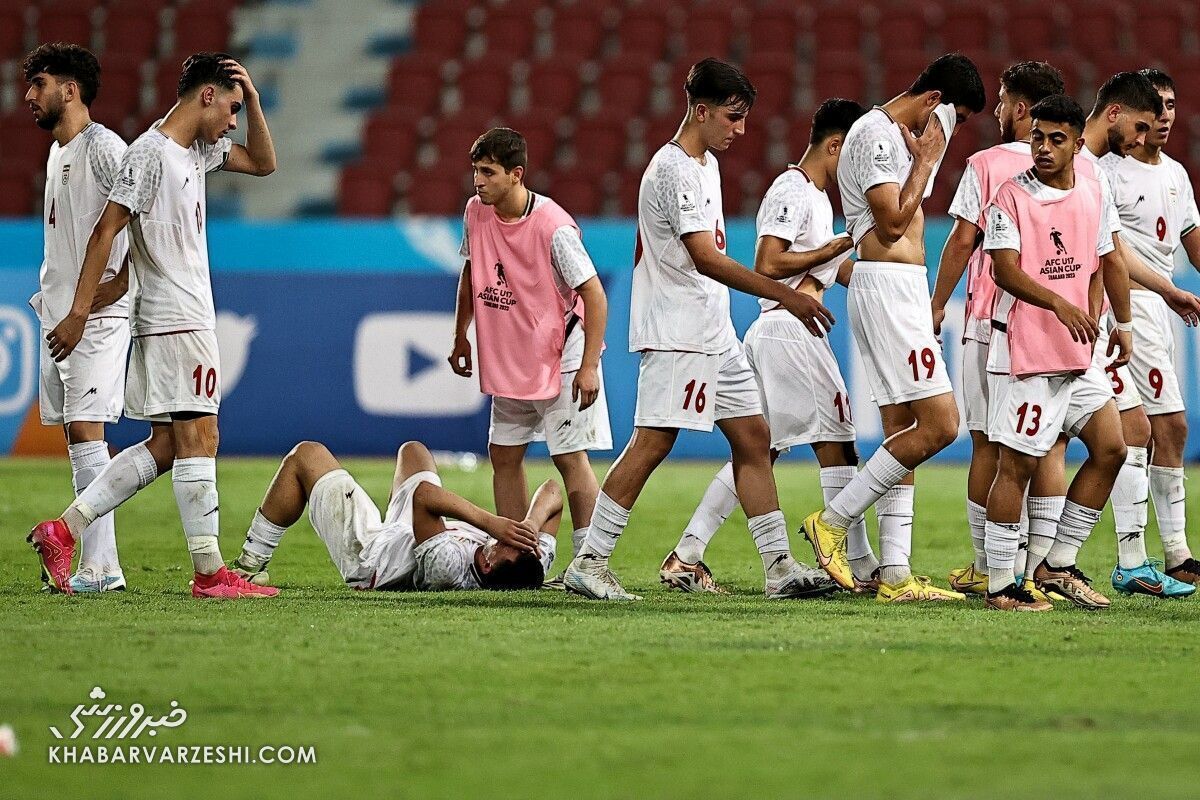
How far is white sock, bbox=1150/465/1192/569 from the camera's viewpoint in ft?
23.3

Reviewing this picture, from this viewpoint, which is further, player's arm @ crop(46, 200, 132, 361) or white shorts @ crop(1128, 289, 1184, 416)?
white shorts @ crop(1128, 289, 1184, 416)

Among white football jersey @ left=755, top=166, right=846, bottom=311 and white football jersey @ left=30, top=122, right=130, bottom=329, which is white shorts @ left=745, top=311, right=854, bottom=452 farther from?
white football jersey @ left=30, top=122, right=130, bottom=329

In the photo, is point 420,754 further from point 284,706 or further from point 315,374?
point 315,374

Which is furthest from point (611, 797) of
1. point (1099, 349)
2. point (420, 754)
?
point (1099, 349)

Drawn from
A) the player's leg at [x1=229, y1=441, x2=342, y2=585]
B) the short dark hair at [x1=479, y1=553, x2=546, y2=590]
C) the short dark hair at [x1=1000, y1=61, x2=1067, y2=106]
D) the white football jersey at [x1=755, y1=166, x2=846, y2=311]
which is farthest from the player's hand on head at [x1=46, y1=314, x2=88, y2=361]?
the short dark hair at [x1=1000, y1=61, x2=1067, y2=106]

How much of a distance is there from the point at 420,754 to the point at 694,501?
6.91 metres

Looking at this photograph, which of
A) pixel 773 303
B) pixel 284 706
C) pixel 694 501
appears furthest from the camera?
pixel 694 501

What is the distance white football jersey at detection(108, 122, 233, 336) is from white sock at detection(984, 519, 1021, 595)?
3.03 meters

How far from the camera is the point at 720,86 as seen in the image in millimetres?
6305

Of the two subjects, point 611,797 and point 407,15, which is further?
point 407,15

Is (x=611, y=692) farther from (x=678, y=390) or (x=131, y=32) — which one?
(x=131, y=32)

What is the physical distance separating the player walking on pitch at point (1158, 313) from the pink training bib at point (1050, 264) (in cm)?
105

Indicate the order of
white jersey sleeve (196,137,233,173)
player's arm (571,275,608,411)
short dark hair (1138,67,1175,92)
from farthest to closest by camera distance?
1. short dark hair (1138,67,1175,92)
2. white jersey sleeve (196,137,233,173)
3. player's arm (571,275,608,411)

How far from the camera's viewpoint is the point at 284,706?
4.19 metres
